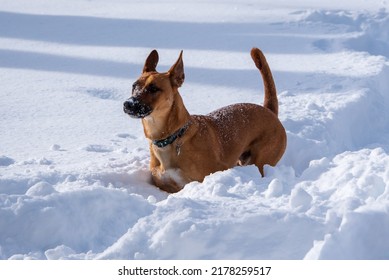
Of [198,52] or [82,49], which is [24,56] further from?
[198,52]

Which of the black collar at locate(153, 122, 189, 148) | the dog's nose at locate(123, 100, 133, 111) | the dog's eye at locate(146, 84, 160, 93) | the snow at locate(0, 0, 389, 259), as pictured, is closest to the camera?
the snow at locate(0, 0, 389, 259)

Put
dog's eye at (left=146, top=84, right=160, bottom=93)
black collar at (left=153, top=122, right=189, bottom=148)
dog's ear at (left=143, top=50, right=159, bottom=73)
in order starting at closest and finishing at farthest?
1. dog's eye at (left=146, top=84, right=160, bottom=93)
2. black collar at (left=153, top=122, right=189, bottom=148)
3. dog's ear at (left=143, top=50, right=159, bottom=73)

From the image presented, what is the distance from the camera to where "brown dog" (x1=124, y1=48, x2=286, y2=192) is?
5316 mm

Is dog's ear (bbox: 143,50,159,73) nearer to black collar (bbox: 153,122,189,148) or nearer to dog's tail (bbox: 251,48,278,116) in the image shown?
black collar (bbox: 153,122,189,148)

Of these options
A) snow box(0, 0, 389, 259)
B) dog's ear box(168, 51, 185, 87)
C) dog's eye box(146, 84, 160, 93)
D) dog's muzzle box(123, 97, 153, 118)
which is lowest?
snow box(0, 0, 389, 259)

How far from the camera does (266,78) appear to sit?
6.35 metres

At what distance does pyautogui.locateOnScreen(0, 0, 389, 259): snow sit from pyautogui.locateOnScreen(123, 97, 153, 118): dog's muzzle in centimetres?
61

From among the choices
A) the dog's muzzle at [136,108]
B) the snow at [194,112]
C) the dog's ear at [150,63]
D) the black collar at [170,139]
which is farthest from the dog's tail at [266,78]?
the dog's muzzle at [136,108]

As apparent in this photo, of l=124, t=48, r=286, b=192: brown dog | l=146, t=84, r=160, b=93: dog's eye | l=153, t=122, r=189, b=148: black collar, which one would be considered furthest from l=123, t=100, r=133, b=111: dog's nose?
l=153, t=122, r=189, b=148: black collar

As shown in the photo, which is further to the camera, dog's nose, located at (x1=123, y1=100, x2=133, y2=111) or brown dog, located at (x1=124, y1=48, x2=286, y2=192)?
brown dog, located at (x1=124, y1=48, x2=286, y2=192)

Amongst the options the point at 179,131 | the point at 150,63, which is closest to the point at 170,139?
the point at 179,131

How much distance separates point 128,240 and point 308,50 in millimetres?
7690

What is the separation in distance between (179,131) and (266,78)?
1301mm

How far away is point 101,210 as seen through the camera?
418 centimetres
